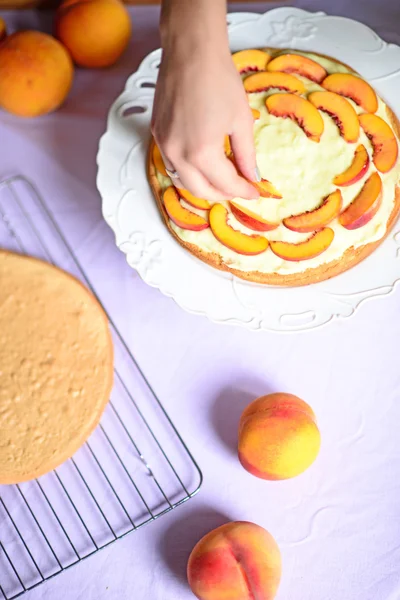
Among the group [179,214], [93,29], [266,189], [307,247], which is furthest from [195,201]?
[93,29]

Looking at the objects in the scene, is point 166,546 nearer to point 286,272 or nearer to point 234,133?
point 286,272

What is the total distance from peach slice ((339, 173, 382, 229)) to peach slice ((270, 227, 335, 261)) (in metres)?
0.05

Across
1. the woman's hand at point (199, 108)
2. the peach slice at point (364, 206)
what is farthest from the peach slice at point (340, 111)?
the woman's hand at point (199, 108)

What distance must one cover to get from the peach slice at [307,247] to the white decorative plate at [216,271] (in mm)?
97

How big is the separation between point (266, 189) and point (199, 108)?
32 cm

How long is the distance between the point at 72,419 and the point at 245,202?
60 centimetres

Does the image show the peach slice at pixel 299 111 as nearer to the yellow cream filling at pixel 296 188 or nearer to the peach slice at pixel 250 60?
the yellow cream filling at pixel 296 188

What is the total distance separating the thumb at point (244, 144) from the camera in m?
1.14

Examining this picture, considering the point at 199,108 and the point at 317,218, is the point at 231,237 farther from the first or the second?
the point at 199,108

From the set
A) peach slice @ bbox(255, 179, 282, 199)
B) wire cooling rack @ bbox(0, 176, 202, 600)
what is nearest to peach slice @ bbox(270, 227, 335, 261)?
peach slice @ bbox(255, 179, 282, 199)

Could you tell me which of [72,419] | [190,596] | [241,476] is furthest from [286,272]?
[190,596]

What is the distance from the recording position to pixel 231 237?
1355 mm

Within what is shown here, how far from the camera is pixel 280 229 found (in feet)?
4.45

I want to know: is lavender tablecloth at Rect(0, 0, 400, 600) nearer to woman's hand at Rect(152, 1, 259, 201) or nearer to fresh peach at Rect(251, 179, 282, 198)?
fresh peach at Rect(251, 179, 282, 198)
